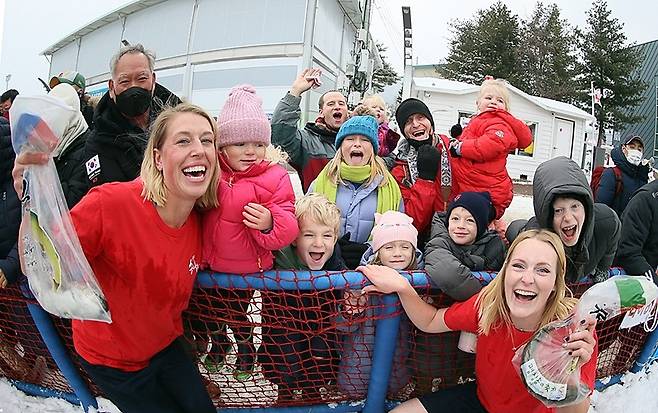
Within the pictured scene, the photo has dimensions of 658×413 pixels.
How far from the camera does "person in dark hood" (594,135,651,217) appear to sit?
5.00 metres

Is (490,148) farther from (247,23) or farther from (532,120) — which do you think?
(247,23)

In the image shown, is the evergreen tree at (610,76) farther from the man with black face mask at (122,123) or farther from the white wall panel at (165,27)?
the man with black face mask at (122,123)

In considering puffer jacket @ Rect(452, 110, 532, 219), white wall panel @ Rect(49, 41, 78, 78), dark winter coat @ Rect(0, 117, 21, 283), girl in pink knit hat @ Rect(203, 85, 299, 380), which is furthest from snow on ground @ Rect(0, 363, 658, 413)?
white wall panel @ Rect(49, 41, 78, 78)

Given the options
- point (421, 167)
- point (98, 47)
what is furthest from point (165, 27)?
point (421, 167)

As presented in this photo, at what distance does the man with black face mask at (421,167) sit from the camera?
3.33 metres

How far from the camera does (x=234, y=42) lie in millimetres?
21656

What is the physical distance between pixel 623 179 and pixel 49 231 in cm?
507

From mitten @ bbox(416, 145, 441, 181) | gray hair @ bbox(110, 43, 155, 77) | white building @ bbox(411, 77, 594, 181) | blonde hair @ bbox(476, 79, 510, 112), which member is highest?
white building @ bbox(411, 77, 594, 181)

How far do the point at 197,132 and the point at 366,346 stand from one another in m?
1.24

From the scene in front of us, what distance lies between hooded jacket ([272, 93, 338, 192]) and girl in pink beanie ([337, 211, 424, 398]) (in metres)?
1.15

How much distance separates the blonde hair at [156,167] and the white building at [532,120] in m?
16.5

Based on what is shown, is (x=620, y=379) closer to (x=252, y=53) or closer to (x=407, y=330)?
(x=407, y=330)

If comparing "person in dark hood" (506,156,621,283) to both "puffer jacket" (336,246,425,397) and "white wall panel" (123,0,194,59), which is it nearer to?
"puffer jacket" (336,246,425,397)

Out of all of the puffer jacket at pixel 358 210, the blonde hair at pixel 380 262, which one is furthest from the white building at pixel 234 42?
the blonde hair at pixel 380 262
